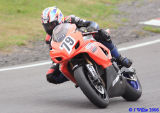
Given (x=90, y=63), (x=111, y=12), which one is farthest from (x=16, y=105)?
(x=111, y=12)

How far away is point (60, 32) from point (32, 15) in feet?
28.0

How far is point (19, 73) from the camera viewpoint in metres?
8.75

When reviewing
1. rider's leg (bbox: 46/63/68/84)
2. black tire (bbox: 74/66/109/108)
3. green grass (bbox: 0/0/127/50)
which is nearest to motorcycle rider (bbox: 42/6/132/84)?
rider's leg (bbox: 46/63/68/84)

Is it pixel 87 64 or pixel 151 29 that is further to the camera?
pixel 151 29

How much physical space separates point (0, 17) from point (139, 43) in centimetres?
486

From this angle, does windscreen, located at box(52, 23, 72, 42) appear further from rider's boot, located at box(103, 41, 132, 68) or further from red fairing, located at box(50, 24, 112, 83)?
rider's boot, located at box(103, 41, 132, 68)

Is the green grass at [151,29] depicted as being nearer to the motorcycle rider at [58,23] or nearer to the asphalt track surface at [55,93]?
the asphalt track surface at [55,93]

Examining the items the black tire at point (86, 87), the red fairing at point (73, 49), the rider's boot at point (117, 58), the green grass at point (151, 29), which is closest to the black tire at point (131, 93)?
the rider's boot at point (117, 58)

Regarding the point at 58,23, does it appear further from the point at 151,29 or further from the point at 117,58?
the point at 151,29

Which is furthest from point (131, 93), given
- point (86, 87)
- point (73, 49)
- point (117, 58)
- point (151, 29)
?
point (151, 29)

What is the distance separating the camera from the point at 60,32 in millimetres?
5785

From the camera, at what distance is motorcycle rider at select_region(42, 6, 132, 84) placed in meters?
5.98

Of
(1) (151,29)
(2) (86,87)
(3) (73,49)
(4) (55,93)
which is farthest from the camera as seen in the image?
(1) (151,29)

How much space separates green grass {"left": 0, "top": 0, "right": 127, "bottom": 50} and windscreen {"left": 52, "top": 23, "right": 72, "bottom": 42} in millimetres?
5127
